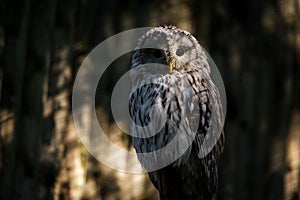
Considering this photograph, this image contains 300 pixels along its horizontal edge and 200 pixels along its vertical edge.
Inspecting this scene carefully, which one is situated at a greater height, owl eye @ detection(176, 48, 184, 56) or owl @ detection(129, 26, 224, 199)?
owl eye @ detection(176, 48, 184, 56)

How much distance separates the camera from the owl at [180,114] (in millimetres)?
2098

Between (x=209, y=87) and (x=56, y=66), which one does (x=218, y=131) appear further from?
(x=56, y=66)

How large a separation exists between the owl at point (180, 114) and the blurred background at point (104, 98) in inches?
41.2

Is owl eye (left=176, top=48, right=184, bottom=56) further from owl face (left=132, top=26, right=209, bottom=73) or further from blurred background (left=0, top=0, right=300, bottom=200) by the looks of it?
blurred background (left=0, top=0, right=300, bottom=200)

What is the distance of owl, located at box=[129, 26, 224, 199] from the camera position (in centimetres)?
210

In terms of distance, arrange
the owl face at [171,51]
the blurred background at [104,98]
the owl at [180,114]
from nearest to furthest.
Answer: the owl face at [171,51] → the owl at [180,114] → the blurred background at [104,98]

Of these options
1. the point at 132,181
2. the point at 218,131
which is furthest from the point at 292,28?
the point at 218,131

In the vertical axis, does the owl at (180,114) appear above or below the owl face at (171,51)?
below

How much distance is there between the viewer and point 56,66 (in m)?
3.60

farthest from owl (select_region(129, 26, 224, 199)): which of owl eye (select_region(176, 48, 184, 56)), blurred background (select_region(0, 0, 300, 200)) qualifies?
blurred background (select_region(0, 0, 300, 200))

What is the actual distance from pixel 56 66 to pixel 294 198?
4.57 ft

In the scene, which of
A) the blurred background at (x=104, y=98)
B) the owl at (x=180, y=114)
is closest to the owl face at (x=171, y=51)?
the owl at (x=180, y=114)

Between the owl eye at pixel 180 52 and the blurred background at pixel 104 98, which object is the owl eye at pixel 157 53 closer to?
the owl eye at pixel 180 52

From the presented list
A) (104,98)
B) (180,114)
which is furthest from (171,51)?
(104,98)
